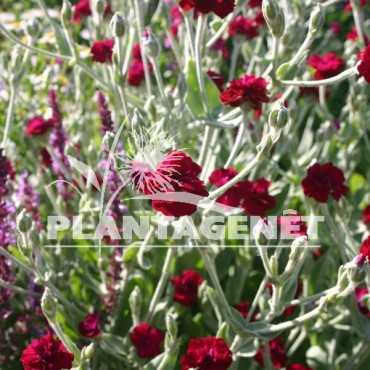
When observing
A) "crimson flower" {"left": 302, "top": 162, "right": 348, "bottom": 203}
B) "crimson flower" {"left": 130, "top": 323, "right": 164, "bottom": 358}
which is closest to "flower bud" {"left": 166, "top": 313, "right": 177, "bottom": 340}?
"crimson flower" {"left": 130, "top": 323, "right": 164, "bottom": 358}

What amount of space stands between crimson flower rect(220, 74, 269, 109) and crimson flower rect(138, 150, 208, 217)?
22 cm

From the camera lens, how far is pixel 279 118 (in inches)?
37.8

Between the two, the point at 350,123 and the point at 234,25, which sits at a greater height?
the point at 234,25

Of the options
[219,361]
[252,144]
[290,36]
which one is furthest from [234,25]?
[219,361]

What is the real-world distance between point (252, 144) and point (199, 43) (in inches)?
18.9

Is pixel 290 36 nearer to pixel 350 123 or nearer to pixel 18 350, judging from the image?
pixel 350 123

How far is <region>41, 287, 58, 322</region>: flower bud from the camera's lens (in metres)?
1.00

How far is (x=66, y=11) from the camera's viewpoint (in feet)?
4.03

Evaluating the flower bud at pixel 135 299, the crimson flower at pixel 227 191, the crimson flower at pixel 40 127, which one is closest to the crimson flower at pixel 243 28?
the crimson flower at pixel 40 127

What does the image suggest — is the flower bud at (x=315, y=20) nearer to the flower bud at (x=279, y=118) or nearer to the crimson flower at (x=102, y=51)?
the flower bud at (x=279, y=118)

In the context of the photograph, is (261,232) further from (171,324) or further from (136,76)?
(136,76)

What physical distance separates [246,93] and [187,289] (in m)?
0.46

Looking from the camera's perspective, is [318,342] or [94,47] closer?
[94,47]

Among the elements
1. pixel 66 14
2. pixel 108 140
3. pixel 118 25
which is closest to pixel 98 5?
pixel 66 14
